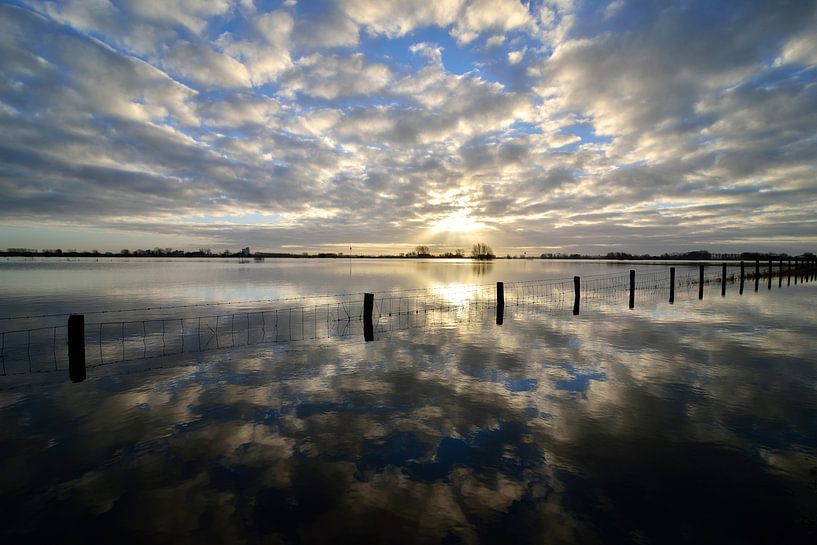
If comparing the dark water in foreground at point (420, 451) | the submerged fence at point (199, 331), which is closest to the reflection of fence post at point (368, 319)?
the submerged fence at point (199, 331)

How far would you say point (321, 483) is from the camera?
7527 millimetres

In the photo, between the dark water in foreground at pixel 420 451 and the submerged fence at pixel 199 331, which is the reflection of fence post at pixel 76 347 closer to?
the submerged fence at pixel 199 331

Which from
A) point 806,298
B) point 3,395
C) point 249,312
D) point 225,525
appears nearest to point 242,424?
point 225,525

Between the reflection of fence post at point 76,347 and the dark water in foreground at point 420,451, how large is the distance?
1.79ft

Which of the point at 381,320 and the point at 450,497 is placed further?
the point at 381,320

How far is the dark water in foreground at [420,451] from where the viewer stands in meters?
6.39

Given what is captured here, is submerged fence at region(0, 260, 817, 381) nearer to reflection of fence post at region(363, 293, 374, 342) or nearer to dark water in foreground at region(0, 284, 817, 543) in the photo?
reflection of fence post at region(363, 293, 374, 342)

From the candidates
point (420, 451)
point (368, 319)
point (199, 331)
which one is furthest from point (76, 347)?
point (420, 451)

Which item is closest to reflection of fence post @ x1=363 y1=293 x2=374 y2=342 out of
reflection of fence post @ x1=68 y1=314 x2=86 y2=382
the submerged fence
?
A: the submerged fence

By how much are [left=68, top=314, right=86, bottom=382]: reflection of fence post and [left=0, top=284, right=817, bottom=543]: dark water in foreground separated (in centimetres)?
55

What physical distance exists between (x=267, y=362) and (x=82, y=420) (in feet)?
20.9

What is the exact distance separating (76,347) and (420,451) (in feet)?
42.5

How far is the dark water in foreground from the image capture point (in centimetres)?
639

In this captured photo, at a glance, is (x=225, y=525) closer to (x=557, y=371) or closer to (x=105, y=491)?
(x=105, y=491)
